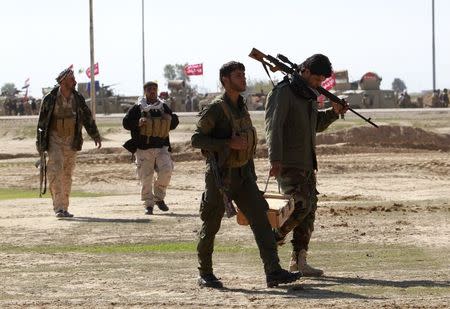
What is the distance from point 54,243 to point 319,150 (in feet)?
62.2

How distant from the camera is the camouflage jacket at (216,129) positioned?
11.4 meters

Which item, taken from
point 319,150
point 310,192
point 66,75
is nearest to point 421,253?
point 310,192

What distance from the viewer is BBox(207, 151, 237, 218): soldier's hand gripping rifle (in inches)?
448

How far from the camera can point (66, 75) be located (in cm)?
1822

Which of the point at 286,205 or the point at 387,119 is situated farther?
the point at 387,119

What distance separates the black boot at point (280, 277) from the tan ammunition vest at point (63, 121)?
760cm

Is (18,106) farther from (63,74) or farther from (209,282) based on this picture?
(209,282)

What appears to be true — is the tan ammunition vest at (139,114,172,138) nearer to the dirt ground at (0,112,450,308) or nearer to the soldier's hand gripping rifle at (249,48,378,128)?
the dirt ground at (0,112,450,308)

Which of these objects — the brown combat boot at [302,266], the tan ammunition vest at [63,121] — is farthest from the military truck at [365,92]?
the brown combat boot at [302,266]

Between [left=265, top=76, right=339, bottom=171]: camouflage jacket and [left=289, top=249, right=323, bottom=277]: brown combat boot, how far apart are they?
762mm

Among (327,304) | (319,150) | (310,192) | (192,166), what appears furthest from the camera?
(319,150)

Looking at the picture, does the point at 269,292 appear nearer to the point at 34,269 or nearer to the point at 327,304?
the point at 327,304

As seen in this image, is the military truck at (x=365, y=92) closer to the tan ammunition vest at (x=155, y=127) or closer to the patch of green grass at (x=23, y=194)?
the patch of green grass at (x=23, y=194)

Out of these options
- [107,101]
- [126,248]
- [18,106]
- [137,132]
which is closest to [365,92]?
[107,101]
